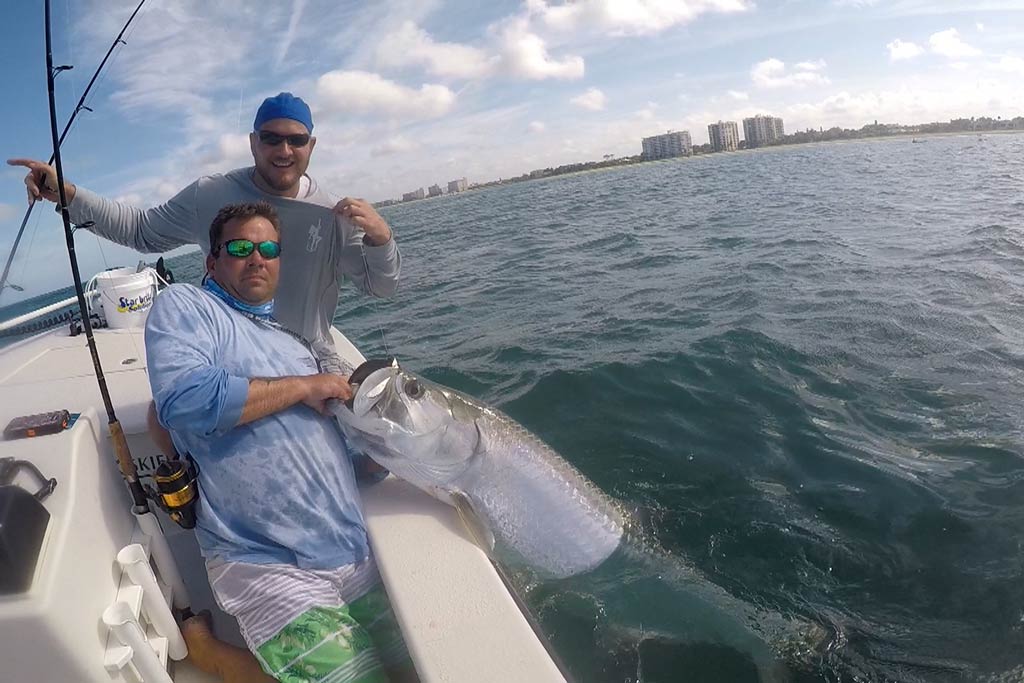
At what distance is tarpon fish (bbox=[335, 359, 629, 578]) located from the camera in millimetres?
2697

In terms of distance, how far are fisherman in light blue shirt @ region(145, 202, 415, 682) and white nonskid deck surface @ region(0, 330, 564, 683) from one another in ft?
0.62

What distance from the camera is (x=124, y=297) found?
5188mm

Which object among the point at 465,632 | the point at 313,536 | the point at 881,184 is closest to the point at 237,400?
the point at 313,536

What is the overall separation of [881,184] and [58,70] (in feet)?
90.2

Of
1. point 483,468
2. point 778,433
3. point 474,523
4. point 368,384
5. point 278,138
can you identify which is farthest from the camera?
point 778,433

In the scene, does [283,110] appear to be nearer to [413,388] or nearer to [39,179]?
[39,179]

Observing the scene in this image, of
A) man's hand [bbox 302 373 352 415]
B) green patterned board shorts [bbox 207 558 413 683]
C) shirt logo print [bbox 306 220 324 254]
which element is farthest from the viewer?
shirt logo print [bbox 306 220 324 254]

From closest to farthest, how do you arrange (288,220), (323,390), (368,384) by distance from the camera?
(323,390) < (368,384) < (288,220)

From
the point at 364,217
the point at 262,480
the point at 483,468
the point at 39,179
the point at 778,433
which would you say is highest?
the point at 39,179

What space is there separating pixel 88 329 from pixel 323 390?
112 centimetres

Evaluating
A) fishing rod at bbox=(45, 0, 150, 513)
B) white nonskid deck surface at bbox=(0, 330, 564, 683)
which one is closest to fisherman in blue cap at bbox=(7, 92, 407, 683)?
fishing rod at bbox=(45, 0, 150, 513)

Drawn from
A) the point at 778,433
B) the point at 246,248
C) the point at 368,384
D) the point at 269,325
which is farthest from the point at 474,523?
the point at 778,433

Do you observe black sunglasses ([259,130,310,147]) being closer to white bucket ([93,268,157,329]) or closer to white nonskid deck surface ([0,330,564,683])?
white nonskid deck surface ([0,330,564,683])

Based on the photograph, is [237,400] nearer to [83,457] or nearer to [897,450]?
[83,457]
